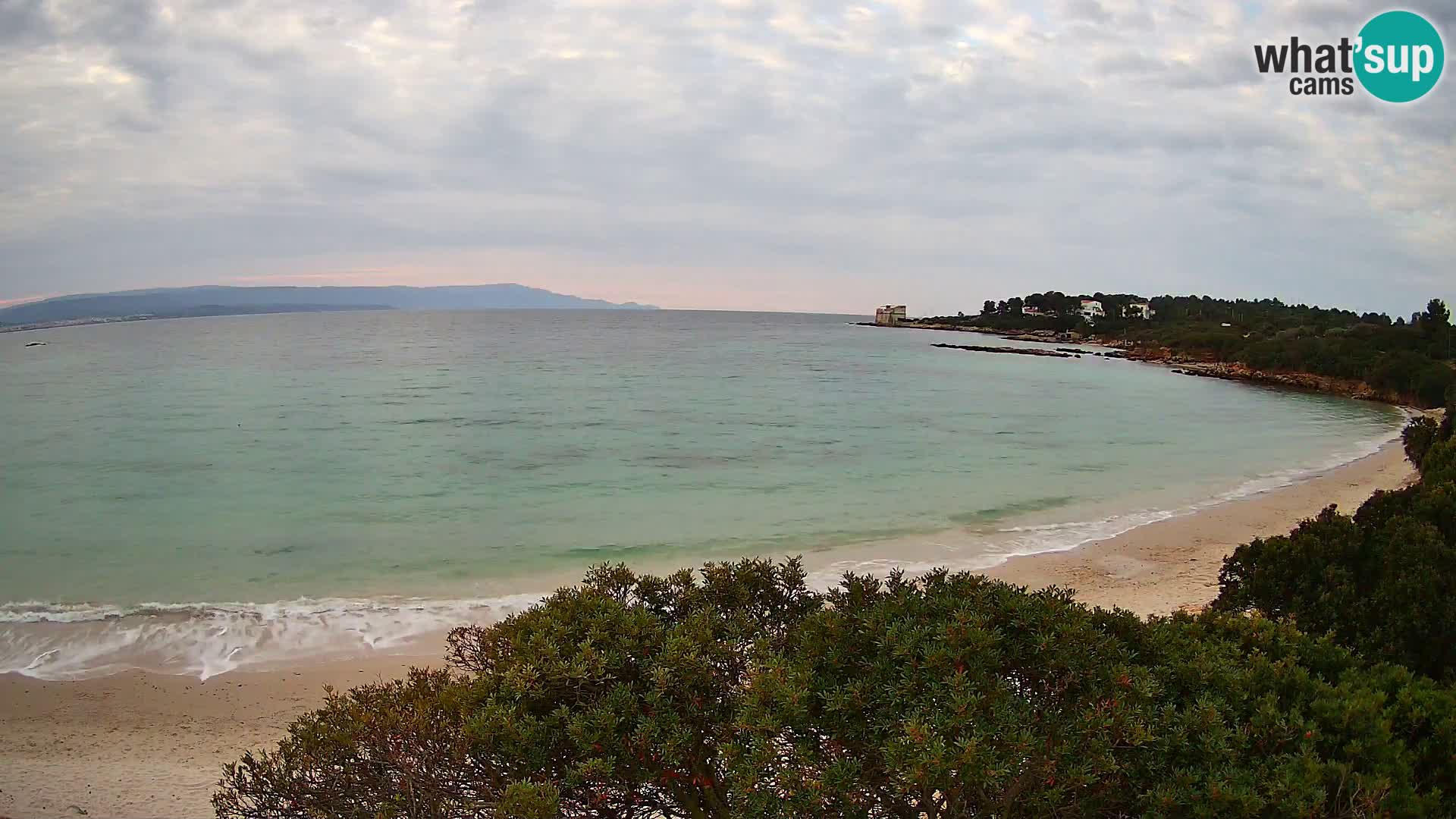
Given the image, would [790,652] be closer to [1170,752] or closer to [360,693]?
[1170,752]

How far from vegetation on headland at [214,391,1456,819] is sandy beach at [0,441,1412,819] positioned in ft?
11.9

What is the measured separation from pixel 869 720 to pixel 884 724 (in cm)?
9

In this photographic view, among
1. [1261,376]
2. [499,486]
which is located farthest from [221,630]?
[1261,376]

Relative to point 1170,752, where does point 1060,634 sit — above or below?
above

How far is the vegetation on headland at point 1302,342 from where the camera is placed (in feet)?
140

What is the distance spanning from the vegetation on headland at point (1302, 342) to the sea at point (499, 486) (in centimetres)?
364

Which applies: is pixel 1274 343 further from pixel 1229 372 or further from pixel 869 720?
pixel 869 720

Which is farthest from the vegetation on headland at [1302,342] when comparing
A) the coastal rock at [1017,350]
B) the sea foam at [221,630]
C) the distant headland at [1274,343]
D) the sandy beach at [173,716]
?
the sea foam at [221,630]

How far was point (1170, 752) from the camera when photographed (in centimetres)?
324

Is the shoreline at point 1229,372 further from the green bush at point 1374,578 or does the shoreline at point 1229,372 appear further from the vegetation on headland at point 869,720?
the vegetation on headland at point 869,720

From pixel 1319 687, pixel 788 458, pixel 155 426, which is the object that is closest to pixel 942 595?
pixel 1319 687

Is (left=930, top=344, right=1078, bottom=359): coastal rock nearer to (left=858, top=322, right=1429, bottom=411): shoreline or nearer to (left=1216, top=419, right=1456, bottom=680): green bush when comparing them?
(left=858, top=322, right=1429, bottom=411): shoreline

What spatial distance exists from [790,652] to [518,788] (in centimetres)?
132

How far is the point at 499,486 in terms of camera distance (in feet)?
66.2
